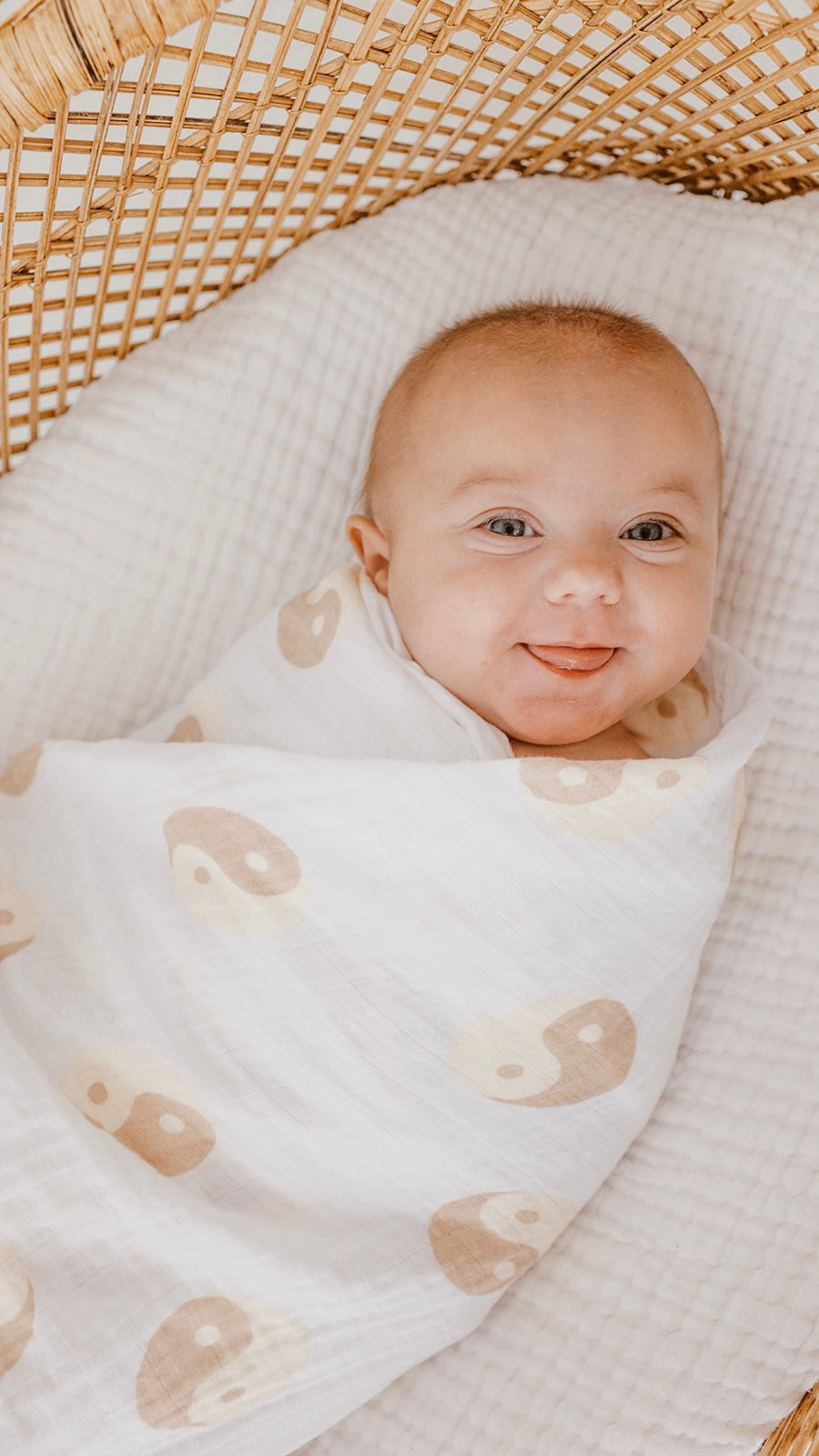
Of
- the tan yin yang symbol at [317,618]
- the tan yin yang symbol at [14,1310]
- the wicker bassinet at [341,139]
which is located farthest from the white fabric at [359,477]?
the tan yin yang symbol at [14,1310]

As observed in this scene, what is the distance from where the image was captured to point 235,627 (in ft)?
4.16

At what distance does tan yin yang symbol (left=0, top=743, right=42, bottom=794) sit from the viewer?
3.67ft

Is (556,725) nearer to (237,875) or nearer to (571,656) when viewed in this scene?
(571,656)

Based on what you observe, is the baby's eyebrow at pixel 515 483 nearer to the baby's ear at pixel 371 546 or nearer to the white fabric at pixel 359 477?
the baby's ear at pixel 371 546

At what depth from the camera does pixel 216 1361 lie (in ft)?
2.82

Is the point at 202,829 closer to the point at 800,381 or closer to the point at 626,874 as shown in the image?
the point at 626,874

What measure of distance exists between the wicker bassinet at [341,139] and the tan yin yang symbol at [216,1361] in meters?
0.34

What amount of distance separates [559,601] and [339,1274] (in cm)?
49

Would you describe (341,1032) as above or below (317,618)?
below

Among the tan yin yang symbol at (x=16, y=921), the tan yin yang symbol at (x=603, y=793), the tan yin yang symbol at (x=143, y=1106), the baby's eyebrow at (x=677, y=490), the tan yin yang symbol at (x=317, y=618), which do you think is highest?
the baby's eyebrow at (x=677, y=490)

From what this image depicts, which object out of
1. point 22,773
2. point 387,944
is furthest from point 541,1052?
point 22,773

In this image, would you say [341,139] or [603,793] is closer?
[603,793]

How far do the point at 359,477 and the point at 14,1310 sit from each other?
775mm

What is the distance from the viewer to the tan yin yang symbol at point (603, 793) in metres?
0.97
